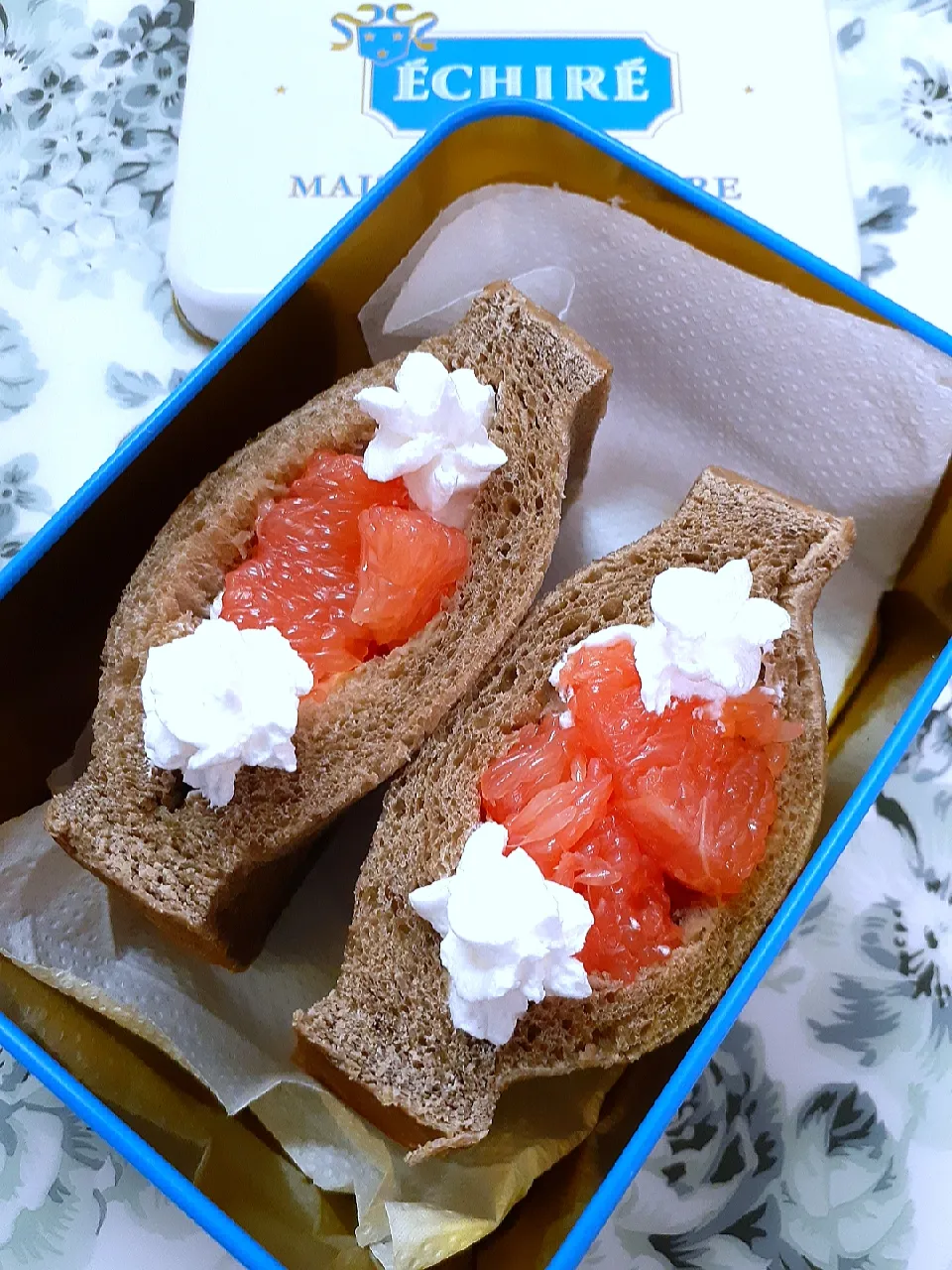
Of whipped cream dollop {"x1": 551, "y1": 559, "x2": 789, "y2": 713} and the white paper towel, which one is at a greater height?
the white paper towel

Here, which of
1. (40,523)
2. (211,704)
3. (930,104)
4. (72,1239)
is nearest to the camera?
(211,704)

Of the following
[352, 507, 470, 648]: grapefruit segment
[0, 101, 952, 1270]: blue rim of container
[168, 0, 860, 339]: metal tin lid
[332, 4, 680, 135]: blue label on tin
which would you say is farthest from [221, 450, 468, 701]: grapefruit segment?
[332, 4, 680, 135]: blue label on tin

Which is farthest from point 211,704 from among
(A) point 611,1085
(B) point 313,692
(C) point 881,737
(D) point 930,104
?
(D) point 930,104

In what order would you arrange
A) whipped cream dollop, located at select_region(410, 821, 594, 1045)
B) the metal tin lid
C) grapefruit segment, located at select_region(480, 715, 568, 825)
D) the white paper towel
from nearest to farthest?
1. whipped cream dollop, located at select_region(410, 821, 594, 1045)
2. grapefruit segment, located at select_region(480, 715, 568, 825)
3. the white paper towel
4. the metal tin lid

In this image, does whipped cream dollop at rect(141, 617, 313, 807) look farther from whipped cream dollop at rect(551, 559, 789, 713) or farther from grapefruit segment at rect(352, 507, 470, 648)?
whipped cream dollop at rect(551, 559, 789, 713)

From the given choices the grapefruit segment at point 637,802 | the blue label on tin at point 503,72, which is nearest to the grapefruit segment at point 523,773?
the grapefruit segment at point 637,802

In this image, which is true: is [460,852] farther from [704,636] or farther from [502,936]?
[704,636]

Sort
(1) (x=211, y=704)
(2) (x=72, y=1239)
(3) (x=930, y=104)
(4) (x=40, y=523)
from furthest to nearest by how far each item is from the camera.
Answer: (3) (x=930, y=104)
(4) (x=40, y=523)
(2) (x=72, y=1239)
(1) (x=211, y=704)

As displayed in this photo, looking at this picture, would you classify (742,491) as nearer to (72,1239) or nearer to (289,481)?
(289,481)
